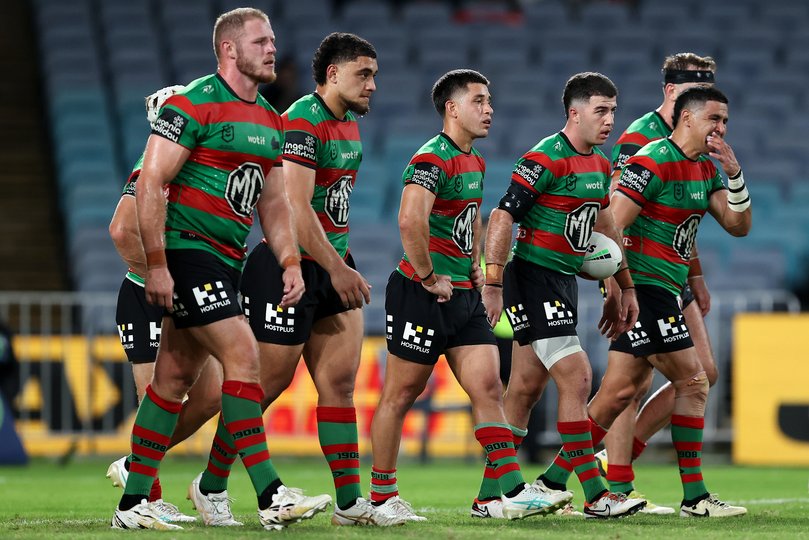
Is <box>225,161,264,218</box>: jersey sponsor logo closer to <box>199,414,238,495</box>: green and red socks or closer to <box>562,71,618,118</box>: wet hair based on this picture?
<box>199,414,238,495</box>: green and red socks

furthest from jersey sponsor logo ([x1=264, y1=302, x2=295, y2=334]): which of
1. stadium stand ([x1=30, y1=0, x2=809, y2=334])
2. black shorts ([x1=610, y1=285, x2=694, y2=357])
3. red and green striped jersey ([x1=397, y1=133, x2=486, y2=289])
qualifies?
stadium stand ([x1=30, y1=0, x2=809, y2=334])

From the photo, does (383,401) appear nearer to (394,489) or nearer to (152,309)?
(394,489)

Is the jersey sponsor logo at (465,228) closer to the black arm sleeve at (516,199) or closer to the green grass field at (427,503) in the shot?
the black arm sleeve at (516,199)

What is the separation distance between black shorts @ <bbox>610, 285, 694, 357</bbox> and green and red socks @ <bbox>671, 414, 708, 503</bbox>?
1.44 feet

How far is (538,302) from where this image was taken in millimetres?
7723

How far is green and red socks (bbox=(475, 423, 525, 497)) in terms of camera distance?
7156mm

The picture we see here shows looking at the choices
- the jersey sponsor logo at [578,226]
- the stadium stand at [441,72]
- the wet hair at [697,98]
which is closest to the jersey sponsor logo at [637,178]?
the jersey sponsor logo at [578,226]

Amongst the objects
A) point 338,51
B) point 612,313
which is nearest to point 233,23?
point 338,51

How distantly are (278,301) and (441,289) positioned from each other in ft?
3.03

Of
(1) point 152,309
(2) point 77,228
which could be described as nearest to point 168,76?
(2) point 77,228

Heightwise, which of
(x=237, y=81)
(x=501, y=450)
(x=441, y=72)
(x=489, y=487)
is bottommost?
(x=489, y=487)

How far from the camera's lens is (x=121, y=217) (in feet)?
24.5

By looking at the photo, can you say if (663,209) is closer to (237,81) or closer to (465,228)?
(465,228)

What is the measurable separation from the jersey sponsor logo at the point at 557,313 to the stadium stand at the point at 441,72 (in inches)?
325
